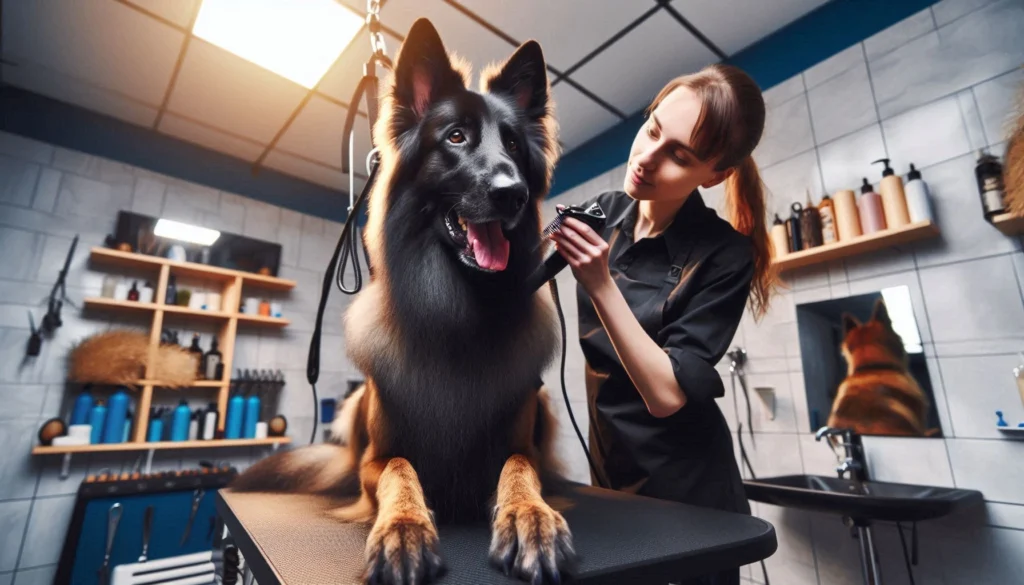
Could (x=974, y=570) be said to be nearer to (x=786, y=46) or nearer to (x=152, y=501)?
(x=786, y=46)

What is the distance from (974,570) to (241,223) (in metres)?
5.44

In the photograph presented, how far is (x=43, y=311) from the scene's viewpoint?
3223mm

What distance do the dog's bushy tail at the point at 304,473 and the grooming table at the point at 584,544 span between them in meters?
0.13

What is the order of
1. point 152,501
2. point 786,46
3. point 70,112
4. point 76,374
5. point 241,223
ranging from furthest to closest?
1. point 241,223
2. point 70,112
3. point 76,374
4. point 152,501
5. point 786,46

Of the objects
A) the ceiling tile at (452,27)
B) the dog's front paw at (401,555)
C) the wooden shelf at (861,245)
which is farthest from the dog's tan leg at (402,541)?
the ceiling tile at (452,27)

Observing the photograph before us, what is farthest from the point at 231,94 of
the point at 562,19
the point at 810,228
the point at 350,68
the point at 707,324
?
the point at 810,228

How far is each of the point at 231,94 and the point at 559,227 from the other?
3545 mm

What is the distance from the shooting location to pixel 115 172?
367cm

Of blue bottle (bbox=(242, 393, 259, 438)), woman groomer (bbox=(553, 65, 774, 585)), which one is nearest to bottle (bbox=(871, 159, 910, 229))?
woman groomer (bbox=(553, 65, 774, 585))

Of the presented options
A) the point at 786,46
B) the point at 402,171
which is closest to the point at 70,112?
the point at 402,171

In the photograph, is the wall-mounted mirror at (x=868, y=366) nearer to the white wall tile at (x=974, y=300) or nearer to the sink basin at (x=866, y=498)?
the white wall tile at (x=974, y=300)

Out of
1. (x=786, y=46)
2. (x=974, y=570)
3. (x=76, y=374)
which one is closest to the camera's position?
(x=974, y=570)

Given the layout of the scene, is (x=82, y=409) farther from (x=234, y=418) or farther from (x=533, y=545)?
(x=533, y=545)

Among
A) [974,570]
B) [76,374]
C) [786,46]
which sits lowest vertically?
[974,570]
